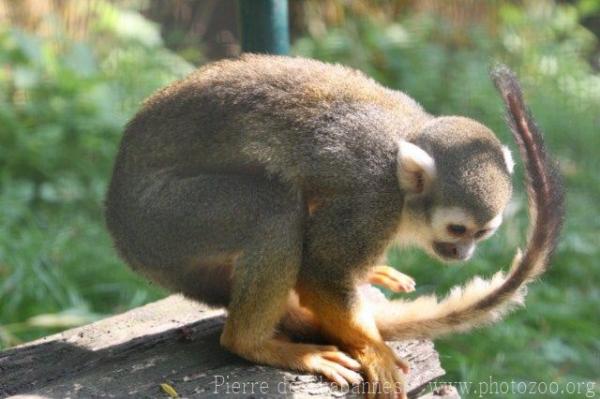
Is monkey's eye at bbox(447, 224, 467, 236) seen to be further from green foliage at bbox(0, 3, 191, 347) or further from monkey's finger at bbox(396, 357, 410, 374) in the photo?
green foliage at bbox(0, 3, 191, 347)

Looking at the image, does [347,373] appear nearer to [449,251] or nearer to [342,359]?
[342,359]

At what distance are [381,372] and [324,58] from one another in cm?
545

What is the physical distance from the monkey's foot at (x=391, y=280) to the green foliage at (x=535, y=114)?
42.2 inches

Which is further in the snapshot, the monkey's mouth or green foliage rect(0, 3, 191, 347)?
green foliage rect(0, 3, 191, 347)

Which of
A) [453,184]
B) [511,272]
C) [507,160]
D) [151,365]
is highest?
[507,160]

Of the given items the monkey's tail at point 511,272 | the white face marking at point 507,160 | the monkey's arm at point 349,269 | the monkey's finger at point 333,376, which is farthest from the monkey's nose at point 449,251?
the monkey's finger at point 333,376

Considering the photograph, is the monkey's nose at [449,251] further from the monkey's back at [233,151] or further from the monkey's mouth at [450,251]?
the monkey's back at [233,151]

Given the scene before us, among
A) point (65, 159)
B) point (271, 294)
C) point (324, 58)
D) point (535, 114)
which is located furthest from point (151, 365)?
point (535, 114)

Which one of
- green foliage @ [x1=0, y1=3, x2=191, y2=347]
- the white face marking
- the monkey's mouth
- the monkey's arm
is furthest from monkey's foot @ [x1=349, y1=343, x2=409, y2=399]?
green foliage @ [x1=0, y1=3, x2=191, y2=347]

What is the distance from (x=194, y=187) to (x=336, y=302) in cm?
74

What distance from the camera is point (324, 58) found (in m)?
8.59

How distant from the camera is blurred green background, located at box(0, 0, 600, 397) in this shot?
5.50 metres

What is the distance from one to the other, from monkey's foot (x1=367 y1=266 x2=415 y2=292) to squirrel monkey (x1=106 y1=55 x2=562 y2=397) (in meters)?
0.35

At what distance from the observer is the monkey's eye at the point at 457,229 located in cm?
370
